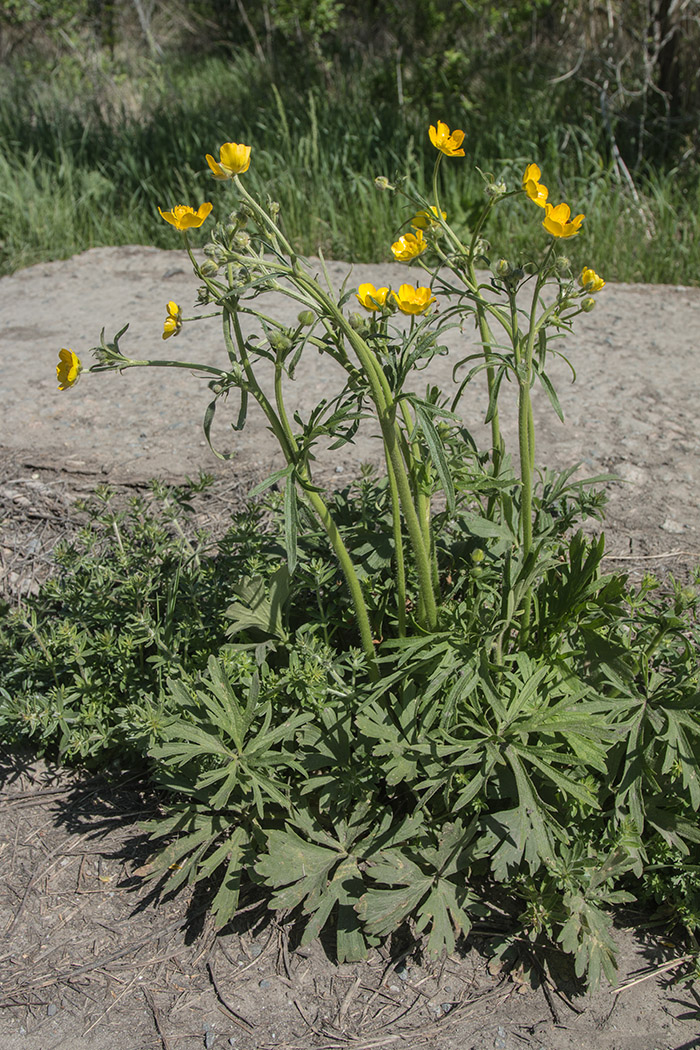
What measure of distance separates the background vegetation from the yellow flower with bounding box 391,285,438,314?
2.94 m

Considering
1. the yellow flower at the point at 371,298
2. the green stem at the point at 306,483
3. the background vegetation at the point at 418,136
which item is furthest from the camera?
the background vegetation at the point at 418,136

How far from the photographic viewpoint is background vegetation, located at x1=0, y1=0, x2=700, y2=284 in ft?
15.8

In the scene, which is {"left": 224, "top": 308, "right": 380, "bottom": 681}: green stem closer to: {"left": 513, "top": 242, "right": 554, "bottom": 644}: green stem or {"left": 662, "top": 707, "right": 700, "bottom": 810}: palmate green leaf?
{"left": 513, "top": 242, "right": 554, "bottom": 644}: green stem

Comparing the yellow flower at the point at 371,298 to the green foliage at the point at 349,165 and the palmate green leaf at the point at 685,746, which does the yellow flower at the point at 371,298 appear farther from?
the green foliage at the point at 349,165

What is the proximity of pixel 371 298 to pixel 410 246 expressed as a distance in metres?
0.16

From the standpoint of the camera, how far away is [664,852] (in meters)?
1.80

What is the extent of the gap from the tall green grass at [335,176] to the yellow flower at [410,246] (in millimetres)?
2946

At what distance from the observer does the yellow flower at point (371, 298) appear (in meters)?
1.64

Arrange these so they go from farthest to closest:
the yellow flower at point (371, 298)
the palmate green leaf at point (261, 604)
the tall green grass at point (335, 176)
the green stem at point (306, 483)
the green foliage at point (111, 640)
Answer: the tall green grass at point (335, 176)
the green foliage at point (111, 640)
the palmate green leaf at point (261, 604)
the yellow flower at point (371, 298)
the green stem at point (306, 483)

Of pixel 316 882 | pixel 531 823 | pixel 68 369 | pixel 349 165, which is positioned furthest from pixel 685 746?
pixel 349 165

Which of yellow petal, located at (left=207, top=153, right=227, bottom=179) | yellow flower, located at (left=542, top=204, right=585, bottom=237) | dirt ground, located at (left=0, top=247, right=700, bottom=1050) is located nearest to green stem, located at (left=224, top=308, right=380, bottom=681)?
yellow petal, located at (left=207, top=153, right=227, bottom=179)

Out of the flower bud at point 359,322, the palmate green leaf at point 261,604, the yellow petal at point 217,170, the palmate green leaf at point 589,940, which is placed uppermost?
the yellow petal at point 217,170

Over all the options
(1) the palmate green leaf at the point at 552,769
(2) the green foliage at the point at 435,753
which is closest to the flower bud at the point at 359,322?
(2) the green foliage at the point at 435,753

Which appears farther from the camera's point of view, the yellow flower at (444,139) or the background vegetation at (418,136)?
the background vegetation at (418,136)
